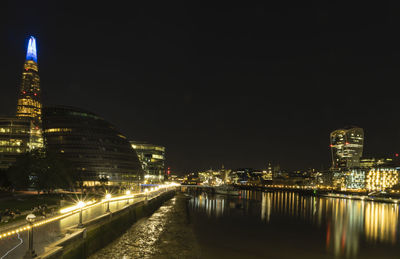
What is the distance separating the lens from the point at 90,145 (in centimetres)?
10906

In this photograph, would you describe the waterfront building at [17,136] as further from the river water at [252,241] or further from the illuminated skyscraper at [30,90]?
the river water at [252,241]

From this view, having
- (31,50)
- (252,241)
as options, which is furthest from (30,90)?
(252,241)

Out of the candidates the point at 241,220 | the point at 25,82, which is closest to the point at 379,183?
the point at 241,220

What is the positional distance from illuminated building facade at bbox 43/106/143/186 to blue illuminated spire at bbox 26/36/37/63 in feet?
94.1

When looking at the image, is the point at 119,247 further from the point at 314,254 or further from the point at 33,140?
the point at 33,140

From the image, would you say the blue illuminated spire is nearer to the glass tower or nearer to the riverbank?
the glass tower

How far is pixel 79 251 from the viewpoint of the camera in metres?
17.3

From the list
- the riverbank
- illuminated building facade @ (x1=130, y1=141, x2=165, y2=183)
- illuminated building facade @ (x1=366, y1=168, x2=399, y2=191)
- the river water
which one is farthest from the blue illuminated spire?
illuminated building facade @ (x1=366, y1=168, x2=399, y2=191)

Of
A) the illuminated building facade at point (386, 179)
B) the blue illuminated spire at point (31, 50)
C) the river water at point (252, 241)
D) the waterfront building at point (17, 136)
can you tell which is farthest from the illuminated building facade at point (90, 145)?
the illuminated building facade at point (386, 179)

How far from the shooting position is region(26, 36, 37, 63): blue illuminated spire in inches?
5231

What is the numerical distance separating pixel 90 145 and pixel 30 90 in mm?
42970

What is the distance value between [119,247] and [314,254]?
19422mm

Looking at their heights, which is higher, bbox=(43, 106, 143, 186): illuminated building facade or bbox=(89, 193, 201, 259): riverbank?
bbox=(43, 106, 143, 186): illuminated building facade

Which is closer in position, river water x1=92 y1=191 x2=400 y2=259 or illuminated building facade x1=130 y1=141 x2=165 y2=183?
river water x1=92 y1=191 x2=400 y2=259
